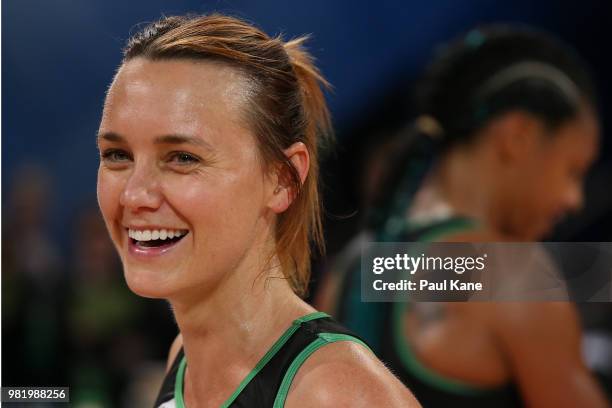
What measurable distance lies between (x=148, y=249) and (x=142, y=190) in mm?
88

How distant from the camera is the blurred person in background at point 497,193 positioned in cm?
187

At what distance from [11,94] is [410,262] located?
1.09 m

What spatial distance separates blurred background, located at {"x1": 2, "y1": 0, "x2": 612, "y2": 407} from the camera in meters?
2.05

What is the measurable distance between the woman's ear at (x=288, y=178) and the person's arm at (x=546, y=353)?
91cm

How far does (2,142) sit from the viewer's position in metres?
2.12

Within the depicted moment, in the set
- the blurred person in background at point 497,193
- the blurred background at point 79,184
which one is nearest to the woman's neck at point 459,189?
the blurred person in background at point 497,193

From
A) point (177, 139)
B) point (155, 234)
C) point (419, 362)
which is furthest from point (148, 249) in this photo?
point (419, 362)

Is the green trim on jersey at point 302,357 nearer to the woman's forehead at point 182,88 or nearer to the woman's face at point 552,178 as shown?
the woman's forehead at point 182,88

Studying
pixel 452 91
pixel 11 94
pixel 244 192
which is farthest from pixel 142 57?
pixel 11 94

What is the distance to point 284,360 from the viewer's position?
104 cm

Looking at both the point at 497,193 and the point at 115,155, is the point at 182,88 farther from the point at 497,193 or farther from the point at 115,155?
the point at 497,193

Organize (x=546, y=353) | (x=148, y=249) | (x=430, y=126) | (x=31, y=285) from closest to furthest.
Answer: (x=148, y=249)
(x=546, y=353)
(x=430, y=126)
(x=31, y=285)

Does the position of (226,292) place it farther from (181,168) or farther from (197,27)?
(197,27)

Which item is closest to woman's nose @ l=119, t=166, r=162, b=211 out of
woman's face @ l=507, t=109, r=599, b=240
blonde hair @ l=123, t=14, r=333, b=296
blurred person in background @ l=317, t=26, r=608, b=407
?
blonde hair @ l=123, t=14, r=333, b=296
